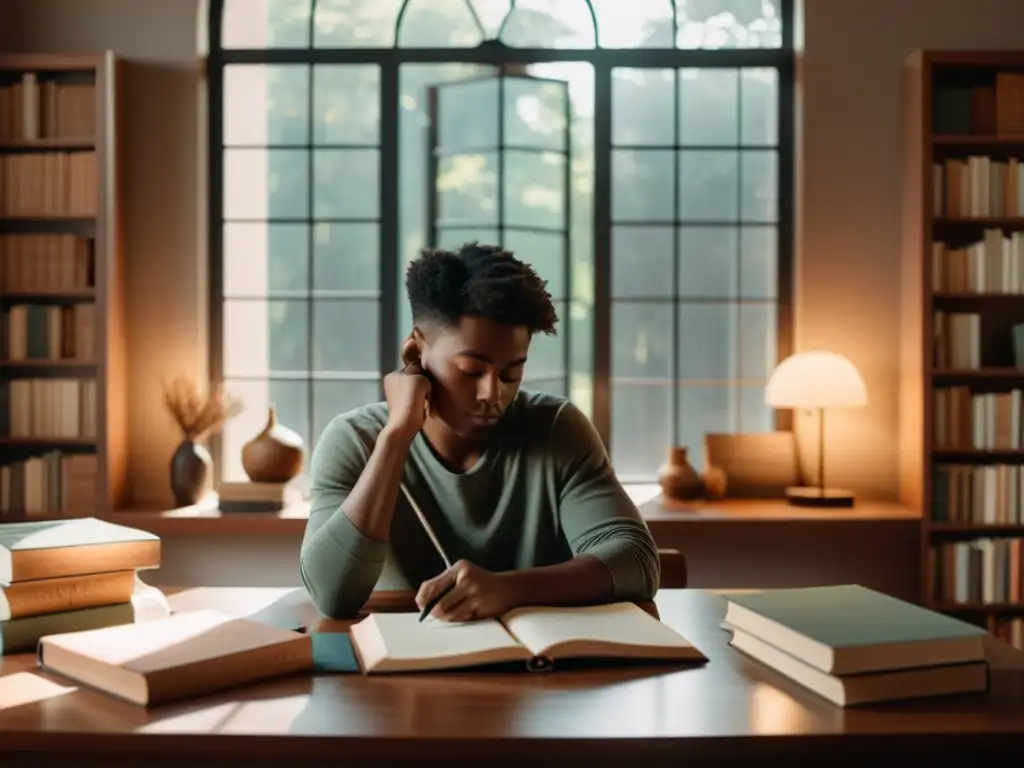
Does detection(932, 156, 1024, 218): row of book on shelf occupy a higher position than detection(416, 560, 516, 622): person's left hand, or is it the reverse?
detection(932, 156, 1024, 218): row of book on shelf

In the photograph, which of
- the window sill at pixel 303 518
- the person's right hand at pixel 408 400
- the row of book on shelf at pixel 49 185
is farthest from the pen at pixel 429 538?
the row of book on shelf at pixel 49 185

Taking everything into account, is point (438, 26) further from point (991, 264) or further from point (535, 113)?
point (991, 264)

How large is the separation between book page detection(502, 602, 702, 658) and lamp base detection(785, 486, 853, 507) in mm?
2772

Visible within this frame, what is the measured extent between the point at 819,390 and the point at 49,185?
3017mm

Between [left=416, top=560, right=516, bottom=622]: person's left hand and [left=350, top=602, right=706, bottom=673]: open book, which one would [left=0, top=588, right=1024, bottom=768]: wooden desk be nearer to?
[left=350, top=602, right=706, bottom=673]: open book

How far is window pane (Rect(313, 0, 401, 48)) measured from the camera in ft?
15.6

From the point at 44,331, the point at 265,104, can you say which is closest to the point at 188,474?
the point at 44,331

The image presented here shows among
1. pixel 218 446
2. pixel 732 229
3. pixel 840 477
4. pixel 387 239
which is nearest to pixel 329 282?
pixel 387 239

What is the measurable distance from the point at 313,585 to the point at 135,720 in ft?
1.98

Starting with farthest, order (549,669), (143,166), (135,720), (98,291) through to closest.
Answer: (143,166)
(98,291)
(549,669)
(135,720)

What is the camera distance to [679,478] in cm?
443

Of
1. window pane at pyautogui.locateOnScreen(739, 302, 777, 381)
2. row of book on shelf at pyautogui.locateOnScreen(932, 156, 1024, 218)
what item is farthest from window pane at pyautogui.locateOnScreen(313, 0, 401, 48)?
row of book on shelf at pyautogui.locateOnScreen(932, 156, 1024, 218)

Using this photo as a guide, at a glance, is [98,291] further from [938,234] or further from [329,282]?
[938,234]

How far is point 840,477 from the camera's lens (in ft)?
15.1
